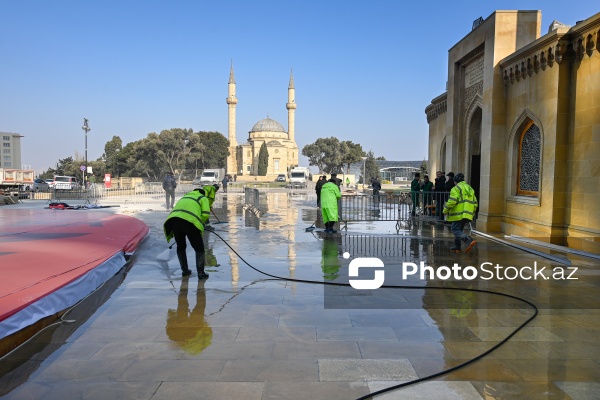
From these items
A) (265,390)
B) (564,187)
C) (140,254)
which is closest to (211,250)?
(140,254)

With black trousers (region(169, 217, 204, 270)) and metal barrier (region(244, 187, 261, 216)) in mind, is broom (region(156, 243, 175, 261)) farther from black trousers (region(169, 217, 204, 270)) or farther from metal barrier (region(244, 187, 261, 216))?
metal barrier (region(244, 187, 261, 216))

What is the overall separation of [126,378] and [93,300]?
278 cm

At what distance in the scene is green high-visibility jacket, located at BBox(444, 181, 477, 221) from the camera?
944 centimetres

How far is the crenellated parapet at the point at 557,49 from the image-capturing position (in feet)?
30.7

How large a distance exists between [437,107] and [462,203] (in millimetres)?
10337

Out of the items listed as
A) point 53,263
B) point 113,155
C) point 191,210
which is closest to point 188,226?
point 191,210

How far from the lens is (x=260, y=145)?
3622 inches

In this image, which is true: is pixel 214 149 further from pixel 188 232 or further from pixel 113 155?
pixel 188 232

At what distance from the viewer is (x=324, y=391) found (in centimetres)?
368

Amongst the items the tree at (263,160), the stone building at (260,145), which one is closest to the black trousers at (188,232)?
the tree at (263,160)

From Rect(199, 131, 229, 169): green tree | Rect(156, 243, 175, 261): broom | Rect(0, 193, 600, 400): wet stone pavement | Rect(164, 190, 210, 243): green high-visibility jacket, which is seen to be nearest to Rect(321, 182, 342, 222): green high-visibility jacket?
Rect(0, 193, 600, 400): wet stone pavement

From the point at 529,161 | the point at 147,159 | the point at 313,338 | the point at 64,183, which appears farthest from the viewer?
the point at 147,159

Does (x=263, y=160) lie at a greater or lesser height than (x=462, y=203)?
greater

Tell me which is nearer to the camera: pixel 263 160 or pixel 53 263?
pixel 53 263
